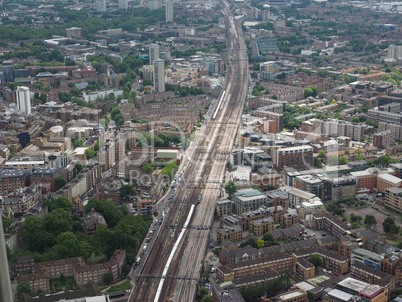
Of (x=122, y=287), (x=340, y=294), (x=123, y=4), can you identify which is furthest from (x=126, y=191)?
(x=123, y=4)

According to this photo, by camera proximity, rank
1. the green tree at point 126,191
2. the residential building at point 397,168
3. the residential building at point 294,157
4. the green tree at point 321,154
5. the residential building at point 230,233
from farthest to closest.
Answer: the green tree at point 321,154 → the residential building at point 294,157 → the residential building at point 397,168 → the green tree at point 126,191 → the residential building at point 230,233

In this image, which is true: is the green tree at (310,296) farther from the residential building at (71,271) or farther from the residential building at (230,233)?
the residential building at (71,271)

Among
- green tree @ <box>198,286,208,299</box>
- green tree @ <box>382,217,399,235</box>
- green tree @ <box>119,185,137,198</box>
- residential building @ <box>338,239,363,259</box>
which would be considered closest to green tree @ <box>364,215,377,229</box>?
green tree @ <box>382,217,399,235</box>

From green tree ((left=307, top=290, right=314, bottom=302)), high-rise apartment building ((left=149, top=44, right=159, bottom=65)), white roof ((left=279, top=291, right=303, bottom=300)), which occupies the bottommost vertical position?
green tree ((left=307, top=290, right=314, bottom=302))

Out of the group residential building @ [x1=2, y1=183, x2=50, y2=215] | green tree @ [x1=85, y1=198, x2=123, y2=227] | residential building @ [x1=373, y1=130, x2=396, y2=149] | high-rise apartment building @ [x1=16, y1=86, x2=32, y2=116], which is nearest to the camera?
green tree @ [x1=85, y1=198, x2=123, y2=227]

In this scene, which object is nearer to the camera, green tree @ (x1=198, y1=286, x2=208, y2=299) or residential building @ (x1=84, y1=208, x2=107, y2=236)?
green tree @ (x1=198, y1=286, x2=208, y2=299)

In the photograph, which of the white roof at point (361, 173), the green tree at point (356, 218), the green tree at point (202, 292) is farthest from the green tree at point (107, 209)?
the white roof at point (361, 173)

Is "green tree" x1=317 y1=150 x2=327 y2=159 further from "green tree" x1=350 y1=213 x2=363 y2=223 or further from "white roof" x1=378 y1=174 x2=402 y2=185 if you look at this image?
"green tree" x1=350 y1=213 x2=363 y2=223

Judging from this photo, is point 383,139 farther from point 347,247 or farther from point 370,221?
point 347,247
